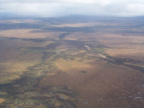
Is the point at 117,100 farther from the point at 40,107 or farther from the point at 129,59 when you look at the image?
the point at 129,59

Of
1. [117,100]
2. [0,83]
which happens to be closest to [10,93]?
[0,83]

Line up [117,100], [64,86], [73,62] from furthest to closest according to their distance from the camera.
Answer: [73,62] < [64,86] < [117,100]

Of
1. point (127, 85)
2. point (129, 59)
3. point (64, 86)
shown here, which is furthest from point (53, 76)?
point (129, 59)

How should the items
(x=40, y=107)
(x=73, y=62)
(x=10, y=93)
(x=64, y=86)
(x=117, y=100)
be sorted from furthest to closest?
(x=73, y=62), (x=64, y=86), (x=10, y=93), (x=117, y=100), (x=40, y=107)

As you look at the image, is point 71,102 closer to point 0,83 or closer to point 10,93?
point 10,93

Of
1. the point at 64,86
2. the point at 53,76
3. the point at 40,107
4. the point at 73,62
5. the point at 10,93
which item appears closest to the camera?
the point at 40,107

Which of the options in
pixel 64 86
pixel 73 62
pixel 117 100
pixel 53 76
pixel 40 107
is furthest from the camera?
pixel 73 62

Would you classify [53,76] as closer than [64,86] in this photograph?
No

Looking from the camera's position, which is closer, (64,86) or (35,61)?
(64,86)
